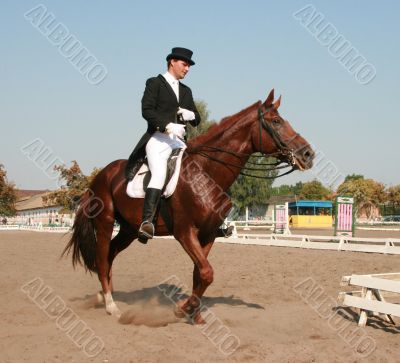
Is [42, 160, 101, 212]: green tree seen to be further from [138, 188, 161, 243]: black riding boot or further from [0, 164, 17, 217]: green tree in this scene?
[138, 188, 161, 243]: black riding boot

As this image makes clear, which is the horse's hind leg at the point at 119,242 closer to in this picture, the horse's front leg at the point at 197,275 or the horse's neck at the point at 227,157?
the horse's front leg at the point at 197,275

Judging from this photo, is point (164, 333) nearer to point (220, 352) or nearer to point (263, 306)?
point (220, 352)

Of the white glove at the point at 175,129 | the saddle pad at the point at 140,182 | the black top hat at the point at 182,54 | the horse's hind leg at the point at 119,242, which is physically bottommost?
the horse's hind leg at the point at 119,242

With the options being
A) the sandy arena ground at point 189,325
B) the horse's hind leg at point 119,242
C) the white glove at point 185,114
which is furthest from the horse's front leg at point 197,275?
the horse's hind leg at point 119,242

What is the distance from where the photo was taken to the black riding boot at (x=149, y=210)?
698cm

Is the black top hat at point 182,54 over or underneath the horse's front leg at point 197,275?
over

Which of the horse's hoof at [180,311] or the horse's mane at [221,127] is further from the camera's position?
the horse's mane at [221,127]

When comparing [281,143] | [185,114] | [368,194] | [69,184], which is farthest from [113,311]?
[368,194]

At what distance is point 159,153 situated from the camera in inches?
282

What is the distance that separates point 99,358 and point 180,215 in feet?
7.85

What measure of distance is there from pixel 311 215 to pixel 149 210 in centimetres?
5880

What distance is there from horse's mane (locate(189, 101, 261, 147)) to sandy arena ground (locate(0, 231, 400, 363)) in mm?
2379

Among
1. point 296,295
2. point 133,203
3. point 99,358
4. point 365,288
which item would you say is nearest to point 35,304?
point 133,203

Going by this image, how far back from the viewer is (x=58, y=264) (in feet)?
48.0
